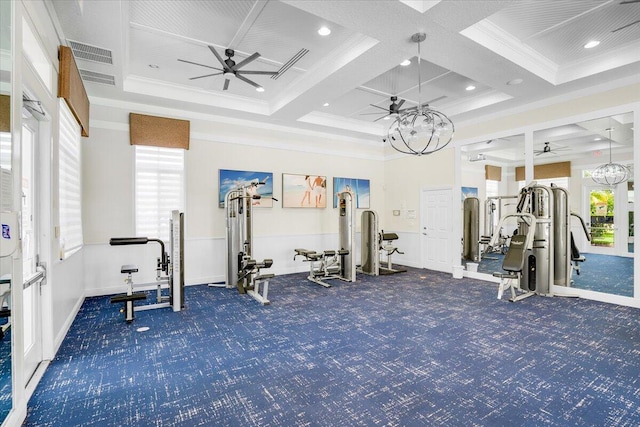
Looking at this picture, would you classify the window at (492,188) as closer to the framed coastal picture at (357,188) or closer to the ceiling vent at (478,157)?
the ceiling vent at (478,157)

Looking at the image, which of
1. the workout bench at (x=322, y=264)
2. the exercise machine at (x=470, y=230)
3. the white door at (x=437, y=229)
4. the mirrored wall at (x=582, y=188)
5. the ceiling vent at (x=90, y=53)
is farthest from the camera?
the white door at (x=437, y=229)

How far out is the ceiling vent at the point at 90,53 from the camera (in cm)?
379

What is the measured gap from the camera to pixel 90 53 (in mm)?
3957

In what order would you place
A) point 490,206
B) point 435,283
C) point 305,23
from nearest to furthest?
point 305,23 → point 435,283 → point 490,206

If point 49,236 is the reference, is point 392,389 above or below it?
below

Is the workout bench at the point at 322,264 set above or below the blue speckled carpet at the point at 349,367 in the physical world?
above

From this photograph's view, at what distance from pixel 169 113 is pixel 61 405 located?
16.3 ft

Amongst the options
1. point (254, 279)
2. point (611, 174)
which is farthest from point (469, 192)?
point (254, 279)

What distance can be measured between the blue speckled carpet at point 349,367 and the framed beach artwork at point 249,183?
247cm

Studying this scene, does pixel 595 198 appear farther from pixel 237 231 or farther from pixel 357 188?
pixel 237 231

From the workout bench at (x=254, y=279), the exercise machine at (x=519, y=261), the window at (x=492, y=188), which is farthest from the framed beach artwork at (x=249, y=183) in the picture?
the window at (x=492, y=188)

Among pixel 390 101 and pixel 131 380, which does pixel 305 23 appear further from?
pixel 131 380

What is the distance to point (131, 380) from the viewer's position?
104 inches

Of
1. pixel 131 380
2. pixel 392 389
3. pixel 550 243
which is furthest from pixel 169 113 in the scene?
pixel 550 243
